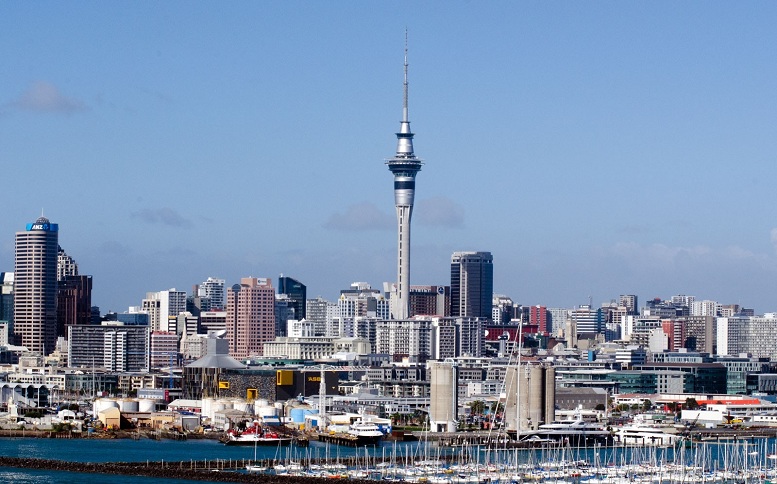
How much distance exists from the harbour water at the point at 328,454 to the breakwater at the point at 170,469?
433 mm

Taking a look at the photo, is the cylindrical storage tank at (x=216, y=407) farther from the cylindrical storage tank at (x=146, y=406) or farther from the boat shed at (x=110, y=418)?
the boat shed at (x=110, y=418)

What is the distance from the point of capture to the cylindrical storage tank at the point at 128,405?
239 ft

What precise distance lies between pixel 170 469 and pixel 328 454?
872 centimetres

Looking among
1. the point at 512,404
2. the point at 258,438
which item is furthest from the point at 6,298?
the point at 258,438

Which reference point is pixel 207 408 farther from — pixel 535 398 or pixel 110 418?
pixel 535 398

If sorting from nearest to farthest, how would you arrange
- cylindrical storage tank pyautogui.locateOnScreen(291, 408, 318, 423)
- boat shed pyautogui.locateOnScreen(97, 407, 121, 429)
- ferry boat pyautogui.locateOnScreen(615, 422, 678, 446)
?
ferry boat pyautogui.locateOnScreen(615, 422, 678, 446), boat shed pyautogui.locateOnScreen(97, 407, 121, 429), cylindrical storage tank pyautogui.locateOnScreen(291, 408, 318, 423)

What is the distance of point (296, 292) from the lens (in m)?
161

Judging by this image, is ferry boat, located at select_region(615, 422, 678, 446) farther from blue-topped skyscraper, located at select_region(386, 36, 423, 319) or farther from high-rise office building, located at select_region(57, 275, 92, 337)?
high-rise office building, located at select_region(57, 275, 92, 337)

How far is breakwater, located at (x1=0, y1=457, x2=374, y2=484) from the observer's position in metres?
44.7

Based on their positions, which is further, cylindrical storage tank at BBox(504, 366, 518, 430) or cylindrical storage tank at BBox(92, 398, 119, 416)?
cylindrical storage tank at BBox(92, 398, 119, 416)

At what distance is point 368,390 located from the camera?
298ft

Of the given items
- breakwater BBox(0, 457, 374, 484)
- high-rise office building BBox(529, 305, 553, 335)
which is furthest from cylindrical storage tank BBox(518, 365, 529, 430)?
high-rise office building BBox(529, 305, 553, 335)

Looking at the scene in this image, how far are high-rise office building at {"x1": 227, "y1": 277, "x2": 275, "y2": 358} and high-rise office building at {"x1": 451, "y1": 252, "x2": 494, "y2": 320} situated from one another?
66.8 feet

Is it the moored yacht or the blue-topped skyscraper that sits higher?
the blue-topped skyscraper
